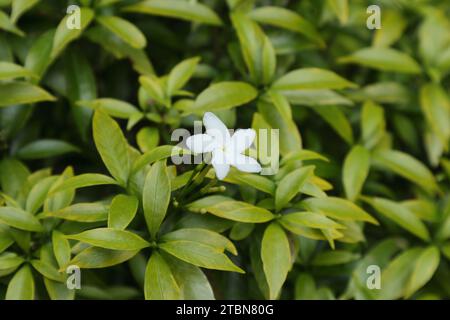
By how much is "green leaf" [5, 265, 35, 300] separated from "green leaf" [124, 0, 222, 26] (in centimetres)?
64

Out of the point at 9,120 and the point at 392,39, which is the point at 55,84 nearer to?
the point at 9,120

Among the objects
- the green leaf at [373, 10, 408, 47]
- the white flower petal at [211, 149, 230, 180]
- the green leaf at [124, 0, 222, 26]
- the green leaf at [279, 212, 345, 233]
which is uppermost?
the green leaf at [373, 10, 408, 47]

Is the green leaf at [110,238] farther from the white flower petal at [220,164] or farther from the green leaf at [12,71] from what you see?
the green leaf at [12,71]

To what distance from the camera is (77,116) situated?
1.42 meters

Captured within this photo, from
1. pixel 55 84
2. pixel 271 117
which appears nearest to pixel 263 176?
pixel 271 117

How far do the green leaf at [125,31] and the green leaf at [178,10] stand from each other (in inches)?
2.6

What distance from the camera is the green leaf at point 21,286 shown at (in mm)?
1129

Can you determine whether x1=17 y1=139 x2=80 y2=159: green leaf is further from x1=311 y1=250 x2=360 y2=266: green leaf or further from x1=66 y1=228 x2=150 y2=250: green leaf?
x1=311 y1=250 x2=360 y2=266: green leaf

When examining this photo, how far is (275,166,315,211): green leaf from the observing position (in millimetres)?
1191

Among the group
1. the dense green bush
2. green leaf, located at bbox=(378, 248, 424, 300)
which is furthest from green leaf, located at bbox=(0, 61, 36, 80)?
green leaf, located at bbox=(378, 248, 424, 300)

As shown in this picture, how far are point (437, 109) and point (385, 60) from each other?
0.18 meters

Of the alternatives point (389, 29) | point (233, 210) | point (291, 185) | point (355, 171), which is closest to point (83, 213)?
point (233, 210)

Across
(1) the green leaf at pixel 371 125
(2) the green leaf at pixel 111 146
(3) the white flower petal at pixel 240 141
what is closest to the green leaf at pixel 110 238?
(2) the green leaf at pixel 111 146

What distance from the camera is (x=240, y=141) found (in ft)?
3.48
